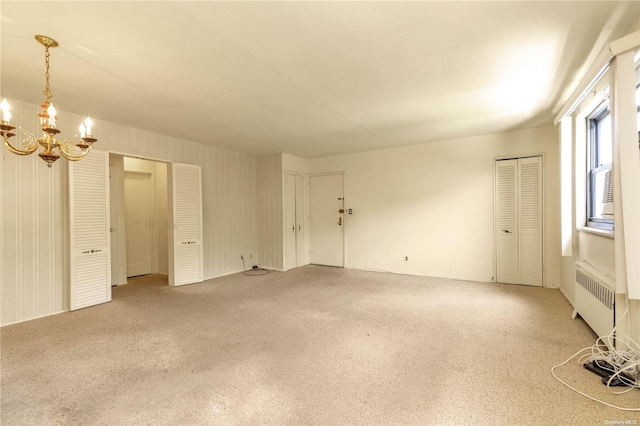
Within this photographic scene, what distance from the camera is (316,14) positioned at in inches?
74.2

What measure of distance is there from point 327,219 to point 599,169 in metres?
4.51

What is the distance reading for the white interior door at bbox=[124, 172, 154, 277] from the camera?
5734mm

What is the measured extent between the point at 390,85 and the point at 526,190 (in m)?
3.22

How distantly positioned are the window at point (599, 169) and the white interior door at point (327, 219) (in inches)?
158

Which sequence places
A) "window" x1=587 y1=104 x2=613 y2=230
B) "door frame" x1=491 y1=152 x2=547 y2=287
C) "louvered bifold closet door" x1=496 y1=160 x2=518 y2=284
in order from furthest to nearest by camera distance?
1. "louvered bifold closet door" x1=496 y1=160 x2=518 y2=284
2. "door frame" x1=491 y1=152 x2=547 y2=287
3. "window" x1=587 y1=104 x2=613 y2=230

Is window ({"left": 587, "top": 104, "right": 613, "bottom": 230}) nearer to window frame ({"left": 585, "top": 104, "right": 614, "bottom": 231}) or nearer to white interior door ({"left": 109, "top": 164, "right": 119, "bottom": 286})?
window frame ({"left": 585, "top": 104, "right": 614, "bottom": 231})

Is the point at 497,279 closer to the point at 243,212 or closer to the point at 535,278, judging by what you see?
the point at 535,278

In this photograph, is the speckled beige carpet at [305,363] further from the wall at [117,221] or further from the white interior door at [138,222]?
the white interior door at [138,222]

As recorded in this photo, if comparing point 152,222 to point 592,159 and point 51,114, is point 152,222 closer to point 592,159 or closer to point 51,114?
point 51,114

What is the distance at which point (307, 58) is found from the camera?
7.93 ft

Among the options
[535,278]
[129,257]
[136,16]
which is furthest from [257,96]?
[535,278]

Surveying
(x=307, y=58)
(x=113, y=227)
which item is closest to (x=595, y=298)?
(x=307, y=58)

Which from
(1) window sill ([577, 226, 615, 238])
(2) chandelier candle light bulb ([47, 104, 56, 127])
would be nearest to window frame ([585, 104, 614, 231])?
(1) window sill ([577, 226, 615, 238])

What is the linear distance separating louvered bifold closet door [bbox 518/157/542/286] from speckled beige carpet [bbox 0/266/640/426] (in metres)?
0.61
